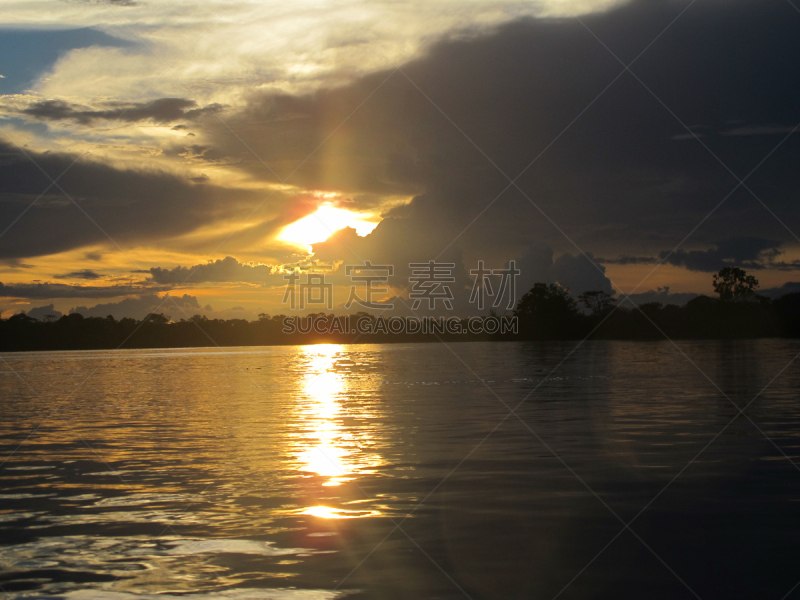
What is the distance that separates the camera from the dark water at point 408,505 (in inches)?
347

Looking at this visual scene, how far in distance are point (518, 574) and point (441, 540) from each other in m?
1.64

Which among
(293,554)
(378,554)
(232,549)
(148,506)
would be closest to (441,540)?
(378,554)

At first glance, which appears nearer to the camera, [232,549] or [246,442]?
[232,549]

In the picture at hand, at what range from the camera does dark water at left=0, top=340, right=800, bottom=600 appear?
8.80 meters

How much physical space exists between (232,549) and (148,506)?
11.3 feet

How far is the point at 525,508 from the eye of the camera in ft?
39.5

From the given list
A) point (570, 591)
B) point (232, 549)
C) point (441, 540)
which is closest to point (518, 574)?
point (570, 591)

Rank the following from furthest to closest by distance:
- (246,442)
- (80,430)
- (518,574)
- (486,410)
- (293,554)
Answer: (486,410) → (80,430) → (246,442) → (293,554) → (518,574)

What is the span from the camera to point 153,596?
8234 mm

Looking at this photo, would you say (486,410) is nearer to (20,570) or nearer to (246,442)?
(246,442)

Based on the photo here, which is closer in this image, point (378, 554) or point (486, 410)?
point (378, 554)

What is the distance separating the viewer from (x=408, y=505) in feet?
40.9

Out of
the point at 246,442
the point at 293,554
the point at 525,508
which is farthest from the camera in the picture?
the point at 246,442

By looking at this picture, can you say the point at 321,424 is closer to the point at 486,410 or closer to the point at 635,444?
the point at 486,410
